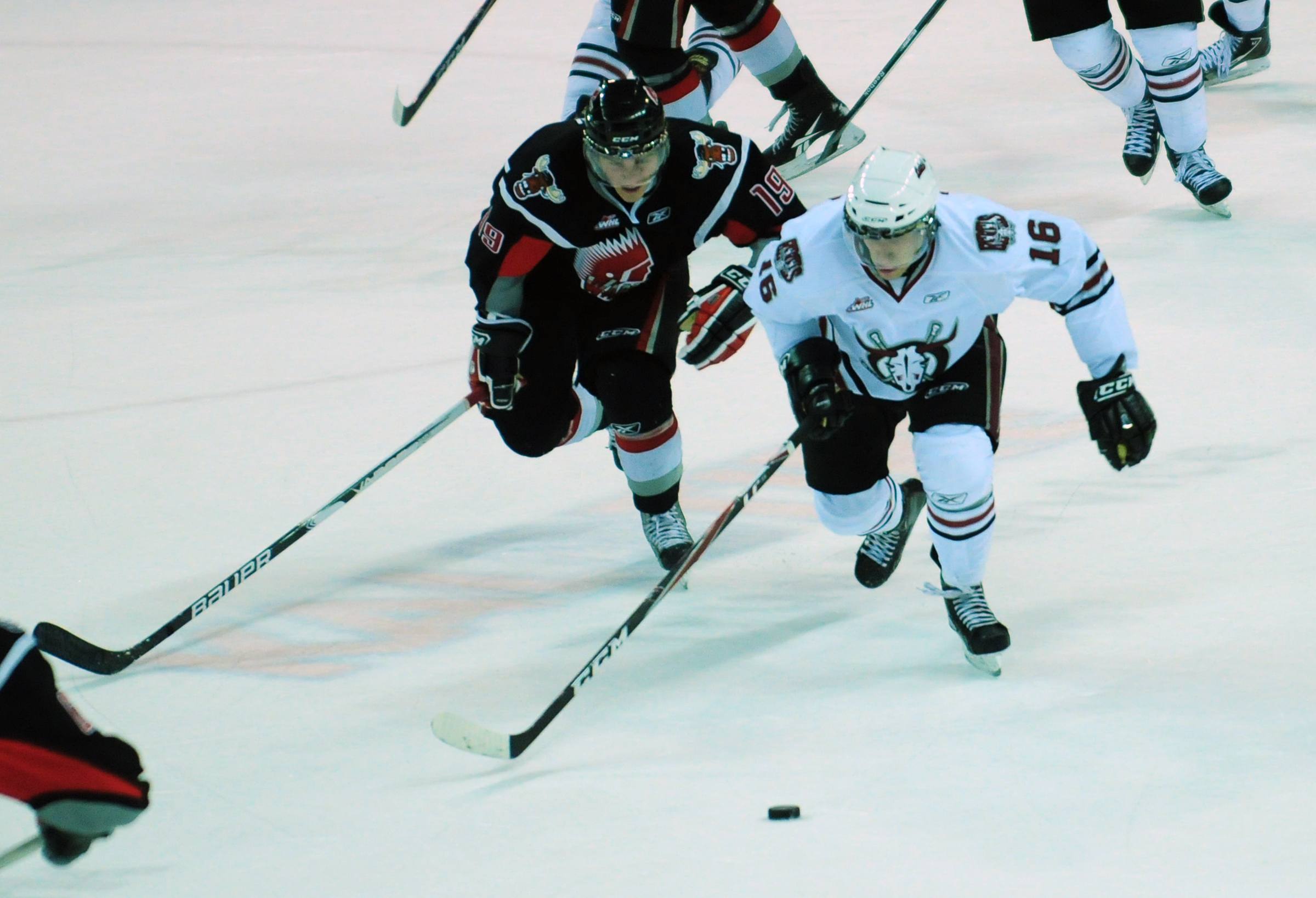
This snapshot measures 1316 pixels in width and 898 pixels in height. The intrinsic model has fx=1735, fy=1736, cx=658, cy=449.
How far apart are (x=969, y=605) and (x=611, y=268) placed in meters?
1.00

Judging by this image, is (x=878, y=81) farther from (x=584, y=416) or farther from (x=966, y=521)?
(x=966, y=521)

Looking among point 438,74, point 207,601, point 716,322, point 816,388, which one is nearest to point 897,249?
point 816,388

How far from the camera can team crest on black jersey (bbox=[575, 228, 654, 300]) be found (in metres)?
3.44

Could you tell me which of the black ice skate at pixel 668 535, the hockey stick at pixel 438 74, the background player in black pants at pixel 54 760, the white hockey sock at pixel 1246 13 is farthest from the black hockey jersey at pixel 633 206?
the white hockey sock at pixel 1246 13

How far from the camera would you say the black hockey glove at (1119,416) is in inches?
114

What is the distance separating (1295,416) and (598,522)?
1.62m

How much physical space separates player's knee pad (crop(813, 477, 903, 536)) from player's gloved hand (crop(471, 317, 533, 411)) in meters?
0.69

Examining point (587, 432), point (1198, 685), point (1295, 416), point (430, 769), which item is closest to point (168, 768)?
point (430, 769)

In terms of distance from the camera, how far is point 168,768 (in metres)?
2.84

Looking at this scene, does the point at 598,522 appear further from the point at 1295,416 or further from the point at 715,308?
the point at 1295,416

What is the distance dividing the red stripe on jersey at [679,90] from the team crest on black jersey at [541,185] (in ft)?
5.90

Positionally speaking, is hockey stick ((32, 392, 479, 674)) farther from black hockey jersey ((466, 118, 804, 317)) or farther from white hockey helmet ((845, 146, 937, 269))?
white hockey helmet ((845, 146, 937, 269))

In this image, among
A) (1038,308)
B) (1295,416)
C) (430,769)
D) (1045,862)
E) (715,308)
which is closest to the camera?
(1045,862)

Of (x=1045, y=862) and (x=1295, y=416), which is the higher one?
(x=1045, y=862)
